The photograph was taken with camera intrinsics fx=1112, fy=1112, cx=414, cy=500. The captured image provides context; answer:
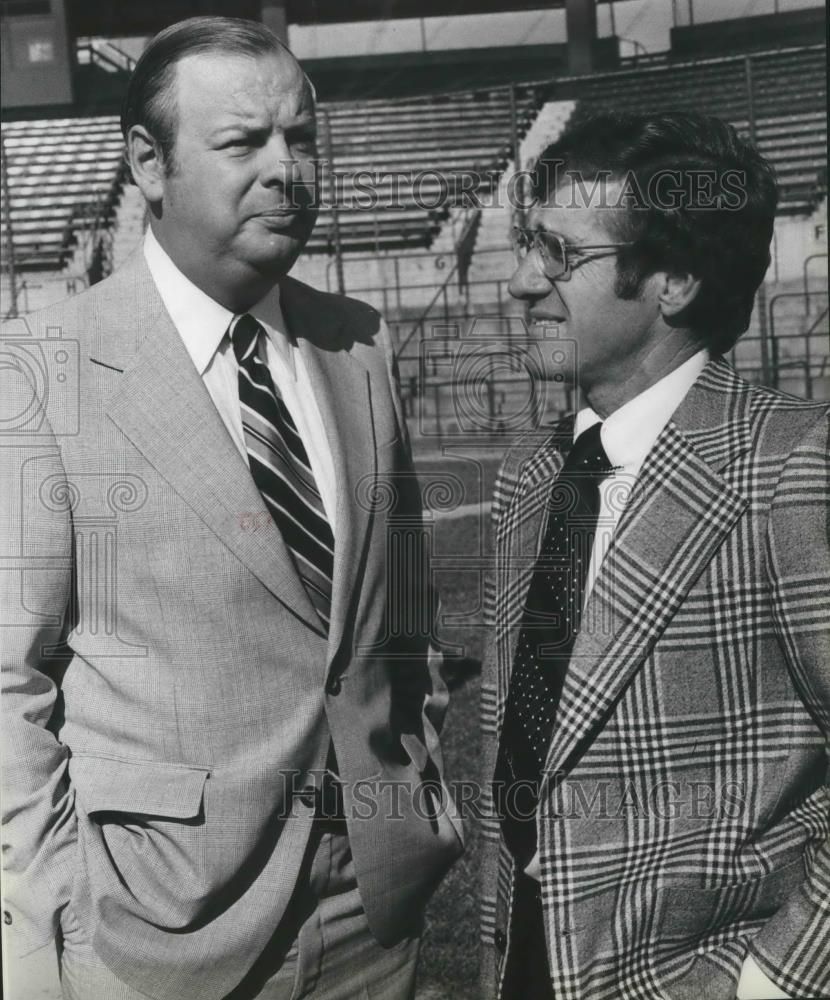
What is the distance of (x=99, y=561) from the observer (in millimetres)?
1671

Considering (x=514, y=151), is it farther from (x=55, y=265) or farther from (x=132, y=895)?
(x=132, y=895)

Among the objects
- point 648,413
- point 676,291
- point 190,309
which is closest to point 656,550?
point 648,413

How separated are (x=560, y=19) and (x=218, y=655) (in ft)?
4.55

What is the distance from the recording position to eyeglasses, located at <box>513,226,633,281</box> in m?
1.61

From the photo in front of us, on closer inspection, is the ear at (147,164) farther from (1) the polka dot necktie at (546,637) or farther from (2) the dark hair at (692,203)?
(1) the polka dot necktie at (546,637)

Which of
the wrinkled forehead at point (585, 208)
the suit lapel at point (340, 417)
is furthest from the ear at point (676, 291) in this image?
the suit lapel at point (340, 417)

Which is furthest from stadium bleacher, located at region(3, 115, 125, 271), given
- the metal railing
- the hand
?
the hand

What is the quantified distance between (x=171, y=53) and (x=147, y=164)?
6.5 inches

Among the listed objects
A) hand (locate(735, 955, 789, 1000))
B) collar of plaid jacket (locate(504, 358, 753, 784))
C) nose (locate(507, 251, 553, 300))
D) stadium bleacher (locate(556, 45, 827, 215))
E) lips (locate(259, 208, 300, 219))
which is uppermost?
stadium bleacher (locate(556, 45, 827, 215))

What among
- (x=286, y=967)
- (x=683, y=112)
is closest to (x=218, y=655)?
(x=286, y=967)

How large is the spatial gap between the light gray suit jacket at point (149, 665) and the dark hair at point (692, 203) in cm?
59

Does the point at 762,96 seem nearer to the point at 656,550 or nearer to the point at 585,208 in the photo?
the point at 585,208

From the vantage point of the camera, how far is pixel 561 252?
1.63 m

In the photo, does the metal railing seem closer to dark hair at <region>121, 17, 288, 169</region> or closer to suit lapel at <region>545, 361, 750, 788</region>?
dark hair at <region>121, 17, 288, 169</region>
